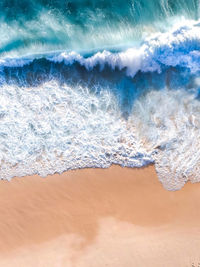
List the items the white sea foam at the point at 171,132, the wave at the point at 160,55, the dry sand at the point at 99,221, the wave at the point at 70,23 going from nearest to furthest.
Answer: the dry sand at the point at 99,221 → the white sea foam at the point at 171,132 → the wave at the point at 160,55 → the wave at the point at 70,23

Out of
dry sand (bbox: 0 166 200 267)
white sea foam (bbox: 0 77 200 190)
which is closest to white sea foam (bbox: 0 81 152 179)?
white sea foam (bbox: 0 77 200 190)

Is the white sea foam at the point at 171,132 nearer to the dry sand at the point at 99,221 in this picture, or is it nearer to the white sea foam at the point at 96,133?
the white sea foam at the point at 96,133

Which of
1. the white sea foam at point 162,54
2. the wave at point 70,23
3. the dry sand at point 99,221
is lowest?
the dry sand at point 99,221

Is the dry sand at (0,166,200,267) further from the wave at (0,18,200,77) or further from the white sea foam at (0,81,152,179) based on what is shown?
the wave at (0,18,200,77)

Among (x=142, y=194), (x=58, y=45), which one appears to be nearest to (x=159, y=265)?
(x=142, y=194)

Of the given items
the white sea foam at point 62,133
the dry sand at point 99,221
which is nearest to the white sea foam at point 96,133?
the white sea foam at point 62,133

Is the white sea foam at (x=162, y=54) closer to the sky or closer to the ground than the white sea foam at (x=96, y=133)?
closer to the sky
